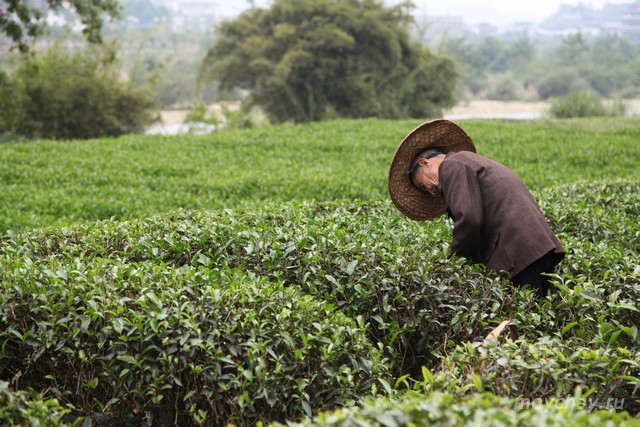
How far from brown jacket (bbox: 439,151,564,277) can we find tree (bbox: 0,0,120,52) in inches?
379

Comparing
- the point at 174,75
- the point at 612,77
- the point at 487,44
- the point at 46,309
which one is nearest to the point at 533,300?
the point at 46,309

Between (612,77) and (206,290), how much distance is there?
210ft

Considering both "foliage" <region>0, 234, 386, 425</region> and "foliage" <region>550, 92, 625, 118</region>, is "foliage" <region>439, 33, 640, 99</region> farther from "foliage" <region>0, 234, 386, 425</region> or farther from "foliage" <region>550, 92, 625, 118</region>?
"foliage" <region>0, 234, 386, 425</region>

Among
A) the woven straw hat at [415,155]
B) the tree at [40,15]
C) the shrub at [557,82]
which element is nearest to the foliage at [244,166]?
the tree at [40,15]

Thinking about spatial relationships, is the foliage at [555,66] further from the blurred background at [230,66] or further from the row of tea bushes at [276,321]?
the row of tea bushes at [276,321]

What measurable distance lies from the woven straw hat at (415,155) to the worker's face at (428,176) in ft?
0.27

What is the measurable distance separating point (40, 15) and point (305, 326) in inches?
441

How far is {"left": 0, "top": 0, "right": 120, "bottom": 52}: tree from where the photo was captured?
11336 millimetres

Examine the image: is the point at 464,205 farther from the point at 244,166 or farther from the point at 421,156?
the point at 244,166

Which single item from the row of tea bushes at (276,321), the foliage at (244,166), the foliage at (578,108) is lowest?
the foliage at (578,108)

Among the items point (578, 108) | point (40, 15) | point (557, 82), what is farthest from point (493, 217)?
point (557, 82)

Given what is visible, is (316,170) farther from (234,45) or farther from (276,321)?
(234,45)

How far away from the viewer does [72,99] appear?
19016 mm

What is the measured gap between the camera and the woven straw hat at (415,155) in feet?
13.4
